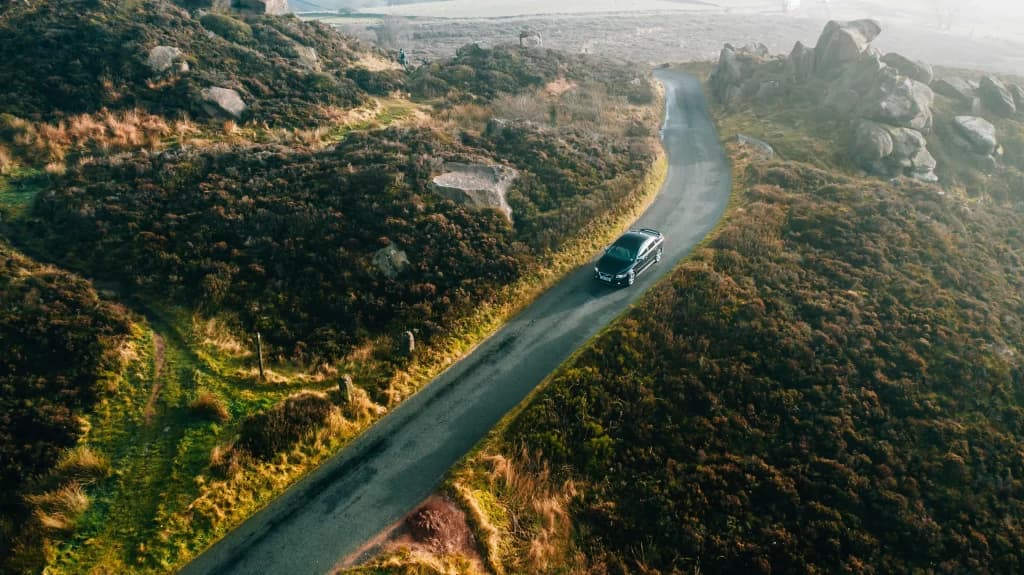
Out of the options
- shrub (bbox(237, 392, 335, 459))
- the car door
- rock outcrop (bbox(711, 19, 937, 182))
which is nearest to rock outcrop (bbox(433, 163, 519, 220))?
the car door

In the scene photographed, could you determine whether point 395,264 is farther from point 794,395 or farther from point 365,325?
point 794,395

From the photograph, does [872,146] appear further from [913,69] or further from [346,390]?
[346,390]

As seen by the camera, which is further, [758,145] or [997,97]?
[997,97]

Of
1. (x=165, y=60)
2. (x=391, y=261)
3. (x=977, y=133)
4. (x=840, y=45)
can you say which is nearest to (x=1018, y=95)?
(x=977, y=133)

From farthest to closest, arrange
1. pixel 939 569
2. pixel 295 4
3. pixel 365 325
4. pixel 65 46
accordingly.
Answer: pixel 295 4
pixel 65 46
pixel 365 325
pixel 939 569

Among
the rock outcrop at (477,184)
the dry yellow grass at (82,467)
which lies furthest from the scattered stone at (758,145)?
the dry yellow grass at (82,467)

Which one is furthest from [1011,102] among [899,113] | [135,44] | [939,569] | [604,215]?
[135,44]
